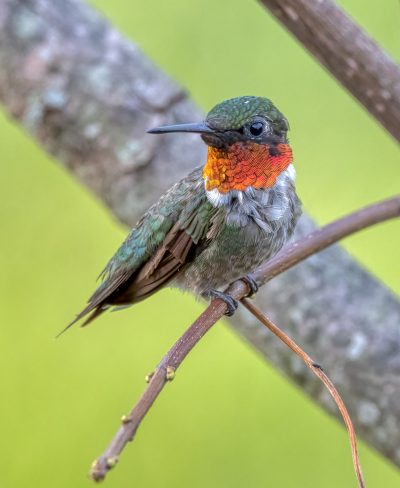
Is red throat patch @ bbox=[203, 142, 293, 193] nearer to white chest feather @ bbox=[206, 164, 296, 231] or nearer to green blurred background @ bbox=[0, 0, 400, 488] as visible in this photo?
white chest feather @ bbox=[206, 164, 296, 231]

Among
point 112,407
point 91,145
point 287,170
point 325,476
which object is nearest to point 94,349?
point 112,407

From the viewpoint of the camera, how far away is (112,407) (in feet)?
13.0

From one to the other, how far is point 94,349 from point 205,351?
0.56 m

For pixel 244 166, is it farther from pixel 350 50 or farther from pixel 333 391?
pixel 333 391

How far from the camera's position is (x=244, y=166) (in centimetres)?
206

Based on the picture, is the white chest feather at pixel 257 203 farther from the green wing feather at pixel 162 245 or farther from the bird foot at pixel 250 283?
the bird foot at pixel 250 283

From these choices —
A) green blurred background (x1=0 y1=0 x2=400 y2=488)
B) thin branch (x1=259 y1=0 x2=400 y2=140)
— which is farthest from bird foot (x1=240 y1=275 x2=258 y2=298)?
green blurred background (x1=0 y1=0 x2=400 y2=488)

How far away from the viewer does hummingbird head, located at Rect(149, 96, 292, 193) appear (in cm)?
194

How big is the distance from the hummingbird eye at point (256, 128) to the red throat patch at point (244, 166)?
0.09 ft

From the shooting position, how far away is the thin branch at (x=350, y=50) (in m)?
1.96

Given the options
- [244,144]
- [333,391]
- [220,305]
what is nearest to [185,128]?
[244,144]

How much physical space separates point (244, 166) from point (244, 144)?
6 centimetres

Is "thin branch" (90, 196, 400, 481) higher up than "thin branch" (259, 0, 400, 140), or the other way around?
A: "thin branch" (259, 0, 400, 140)

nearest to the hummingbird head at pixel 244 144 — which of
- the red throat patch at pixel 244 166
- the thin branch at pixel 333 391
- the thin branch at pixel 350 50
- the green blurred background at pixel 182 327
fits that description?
the red throat patch at pixel 244 166
